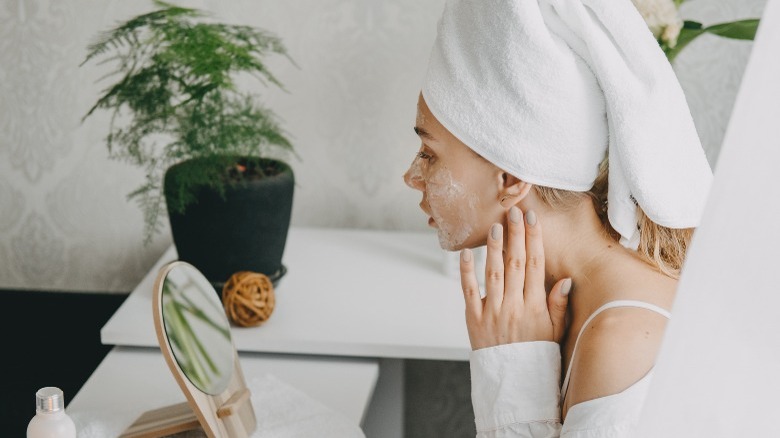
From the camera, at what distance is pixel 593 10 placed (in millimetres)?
879

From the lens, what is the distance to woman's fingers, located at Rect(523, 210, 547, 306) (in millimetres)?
1017

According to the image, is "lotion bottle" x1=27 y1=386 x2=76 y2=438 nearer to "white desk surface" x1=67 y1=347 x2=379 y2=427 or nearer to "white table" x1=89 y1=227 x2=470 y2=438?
"white desk surface" x1=67 y1=347 x2=379 y2=427

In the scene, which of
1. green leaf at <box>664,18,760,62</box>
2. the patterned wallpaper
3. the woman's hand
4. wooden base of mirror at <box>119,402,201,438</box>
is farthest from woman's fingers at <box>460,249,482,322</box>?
the patterned wallpaper

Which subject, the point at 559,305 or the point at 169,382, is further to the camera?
the point at 169,382

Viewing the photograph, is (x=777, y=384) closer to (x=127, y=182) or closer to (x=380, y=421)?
(x=380, y=421)

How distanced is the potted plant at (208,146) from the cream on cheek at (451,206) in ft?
1.58

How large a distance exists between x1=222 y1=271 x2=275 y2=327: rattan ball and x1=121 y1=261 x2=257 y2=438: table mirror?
0.73 feet

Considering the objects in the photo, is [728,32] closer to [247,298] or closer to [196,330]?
[247,298]

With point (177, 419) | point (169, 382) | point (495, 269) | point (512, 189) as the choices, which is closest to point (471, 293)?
point (495, 269)

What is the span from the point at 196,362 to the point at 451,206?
0.37 metres

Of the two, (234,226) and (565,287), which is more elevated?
(565,287)

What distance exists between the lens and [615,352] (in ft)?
2.86

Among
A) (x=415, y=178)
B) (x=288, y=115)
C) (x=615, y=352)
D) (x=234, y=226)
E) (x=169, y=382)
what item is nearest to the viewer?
(x=615, y=352)

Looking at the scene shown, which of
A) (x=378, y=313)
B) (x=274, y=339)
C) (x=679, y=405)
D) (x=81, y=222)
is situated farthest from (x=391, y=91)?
(x=679, y=405)
